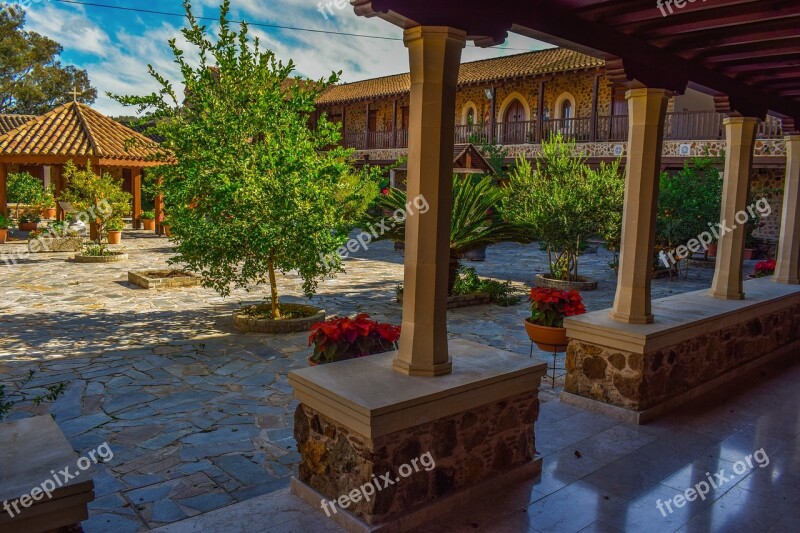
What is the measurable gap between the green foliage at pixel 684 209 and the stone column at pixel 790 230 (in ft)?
17.7

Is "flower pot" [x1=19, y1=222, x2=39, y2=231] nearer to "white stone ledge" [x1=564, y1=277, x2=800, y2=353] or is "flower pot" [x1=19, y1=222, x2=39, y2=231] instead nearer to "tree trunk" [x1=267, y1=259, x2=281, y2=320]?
"tree trunk" [x1=267, y1=259, x2=281, y2=320]

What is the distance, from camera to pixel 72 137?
19.1 metres

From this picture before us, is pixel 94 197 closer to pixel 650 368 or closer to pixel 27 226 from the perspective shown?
pixel 27 226

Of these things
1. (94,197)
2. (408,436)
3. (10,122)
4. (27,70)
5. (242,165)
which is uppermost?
(27,70)

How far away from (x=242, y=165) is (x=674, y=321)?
17.5 ft

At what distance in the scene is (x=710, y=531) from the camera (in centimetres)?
335

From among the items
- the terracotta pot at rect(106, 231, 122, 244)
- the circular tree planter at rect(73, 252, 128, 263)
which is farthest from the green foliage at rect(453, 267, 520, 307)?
the terracotta pot at rect(106, 231, 122, 244)

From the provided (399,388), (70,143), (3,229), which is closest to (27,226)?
(3,229)

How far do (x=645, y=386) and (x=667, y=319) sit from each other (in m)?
0.79

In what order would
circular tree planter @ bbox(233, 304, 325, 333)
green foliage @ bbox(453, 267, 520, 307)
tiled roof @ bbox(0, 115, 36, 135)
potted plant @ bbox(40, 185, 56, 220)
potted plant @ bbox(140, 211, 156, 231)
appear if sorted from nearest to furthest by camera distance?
1. circular tree planter @ bbox(233, 304, 325, 333)
2. green foliage @ bbox(453, 267, 520, 307)
3. potted plant @ bbox(140, 211, 156, 231)
4. potted plant @ bbox(40, 185, 56, 220)
5. tiled roof @ bbox(0, 115, 36, 135)

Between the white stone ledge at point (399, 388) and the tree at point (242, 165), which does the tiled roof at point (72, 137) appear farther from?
the white stone ledge at point (399, 388)

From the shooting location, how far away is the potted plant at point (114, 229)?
15.8 m

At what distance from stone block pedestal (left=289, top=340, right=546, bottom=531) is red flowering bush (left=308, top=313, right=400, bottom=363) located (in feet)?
1.66

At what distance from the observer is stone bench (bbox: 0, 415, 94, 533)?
2.25m
